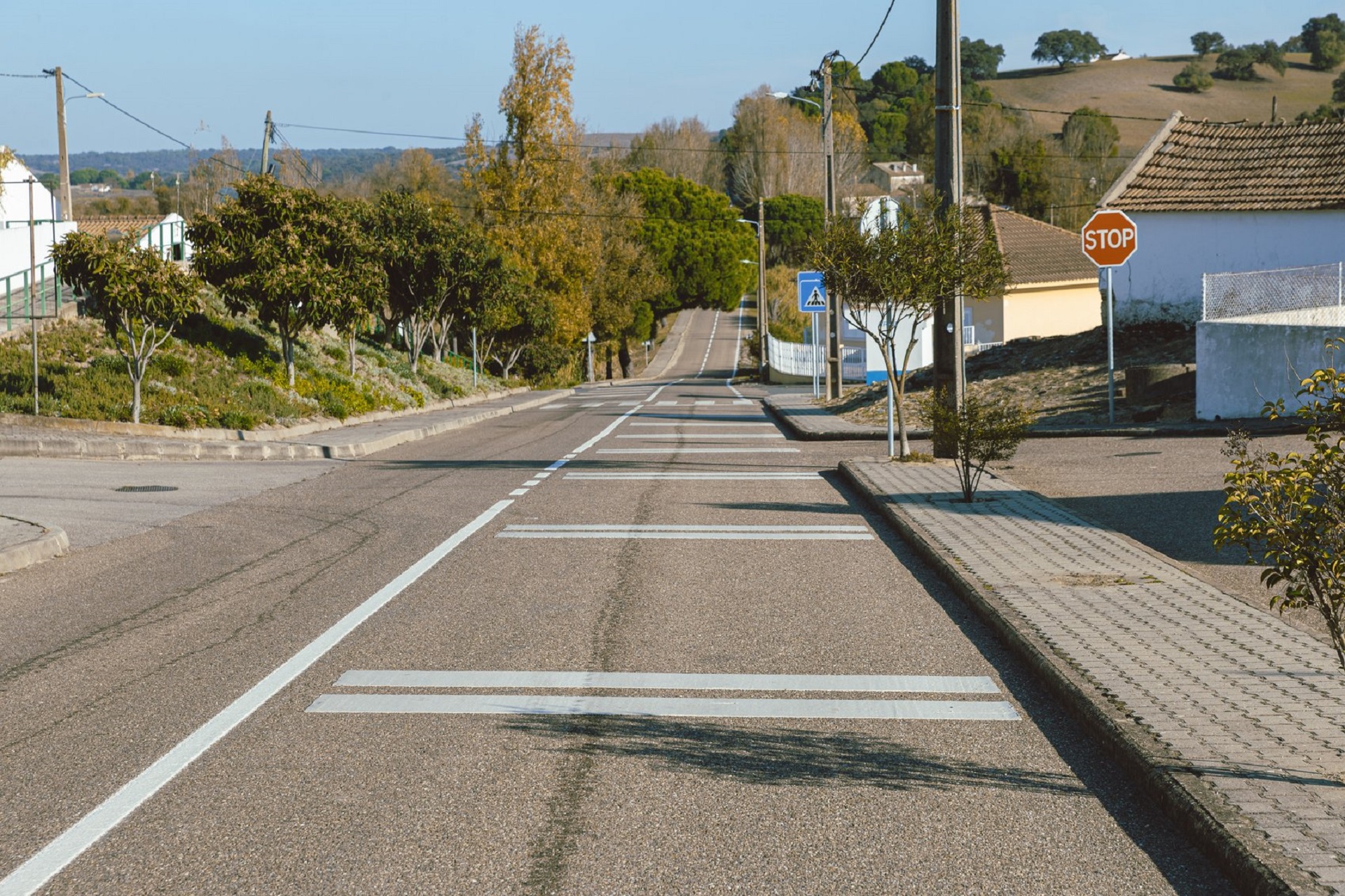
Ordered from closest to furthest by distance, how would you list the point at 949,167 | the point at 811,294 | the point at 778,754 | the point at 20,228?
the point at 778,754
the point at 949,167
the point at 811,294
the point at 20,228

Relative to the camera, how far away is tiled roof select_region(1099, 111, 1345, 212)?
33719 mm

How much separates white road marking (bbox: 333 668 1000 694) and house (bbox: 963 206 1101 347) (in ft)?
165

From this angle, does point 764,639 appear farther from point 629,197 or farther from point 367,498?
point 629,197

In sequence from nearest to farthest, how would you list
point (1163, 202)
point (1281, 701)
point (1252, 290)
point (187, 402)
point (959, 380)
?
point (1281, 701)
point (959, 380)
point (1252, 290)
point (187, 402)
point (1163, 202)

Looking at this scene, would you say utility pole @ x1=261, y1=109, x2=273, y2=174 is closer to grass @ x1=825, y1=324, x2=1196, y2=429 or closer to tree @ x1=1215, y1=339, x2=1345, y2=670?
grass @ x1=825, y1=324, x2=1196, y2=429

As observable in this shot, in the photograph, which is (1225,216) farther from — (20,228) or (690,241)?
(690,241)

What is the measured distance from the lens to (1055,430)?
22562 millimetres

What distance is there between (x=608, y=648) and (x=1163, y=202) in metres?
30.4

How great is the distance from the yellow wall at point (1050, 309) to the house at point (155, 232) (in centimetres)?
3145

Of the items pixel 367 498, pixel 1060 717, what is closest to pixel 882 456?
pixel 367 498

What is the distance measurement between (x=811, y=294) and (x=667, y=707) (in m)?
28.9

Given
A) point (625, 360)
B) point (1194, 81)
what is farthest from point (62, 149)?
point (1194, 81)

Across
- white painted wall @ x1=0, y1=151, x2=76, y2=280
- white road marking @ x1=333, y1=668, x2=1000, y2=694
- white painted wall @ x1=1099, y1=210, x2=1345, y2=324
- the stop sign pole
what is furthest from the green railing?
white painted wall @ x1=1099, y1=210, x2=1345, y2=324

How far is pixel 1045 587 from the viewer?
29.2 ft
